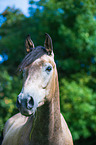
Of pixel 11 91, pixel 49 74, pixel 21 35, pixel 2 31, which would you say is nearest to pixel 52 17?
pixel 21 35

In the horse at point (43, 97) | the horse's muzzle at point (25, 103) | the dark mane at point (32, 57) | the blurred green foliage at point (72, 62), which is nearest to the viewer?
the horse's muzzle at point (25, 103)

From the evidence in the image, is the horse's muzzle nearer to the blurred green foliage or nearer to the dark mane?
the dark mane

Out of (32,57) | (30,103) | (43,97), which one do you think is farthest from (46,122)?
(32,57)

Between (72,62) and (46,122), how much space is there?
7195 mm

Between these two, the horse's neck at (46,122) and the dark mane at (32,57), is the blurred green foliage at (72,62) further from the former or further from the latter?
the dark mane at (32,57)

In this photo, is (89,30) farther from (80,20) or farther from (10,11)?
(10,11)

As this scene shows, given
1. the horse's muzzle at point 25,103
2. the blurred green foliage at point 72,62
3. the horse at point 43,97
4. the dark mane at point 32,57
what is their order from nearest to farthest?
the horse's muzzle at point 25,103 < the horse at point 43,97 < the dark mane at point 32,57 < the blurred green foliage at point 72,62

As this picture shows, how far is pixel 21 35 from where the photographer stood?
38.3 feet

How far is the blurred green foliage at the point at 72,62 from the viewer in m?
7.55

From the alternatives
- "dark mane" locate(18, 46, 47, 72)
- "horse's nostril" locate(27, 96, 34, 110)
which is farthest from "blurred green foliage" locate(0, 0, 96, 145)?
"horse's nostril" locate(27, 96, 34, 110)

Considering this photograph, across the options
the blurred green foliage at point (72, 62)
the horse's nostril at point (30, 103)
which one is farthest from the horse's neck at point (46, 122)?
the blurred green foliage at point (72, 62)

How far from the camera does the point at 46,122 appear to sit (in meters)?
1.81

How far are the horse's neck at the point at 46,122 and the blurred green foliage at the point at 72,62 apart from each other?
5.63m

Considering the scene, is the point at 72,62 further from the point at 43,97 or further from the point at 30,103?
the point at 30,103
